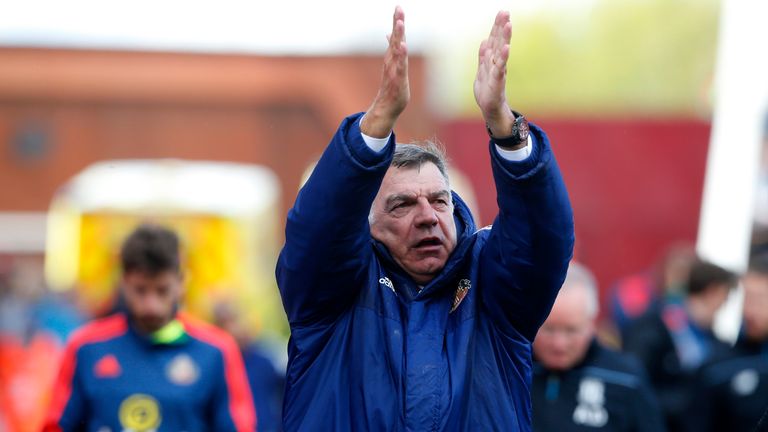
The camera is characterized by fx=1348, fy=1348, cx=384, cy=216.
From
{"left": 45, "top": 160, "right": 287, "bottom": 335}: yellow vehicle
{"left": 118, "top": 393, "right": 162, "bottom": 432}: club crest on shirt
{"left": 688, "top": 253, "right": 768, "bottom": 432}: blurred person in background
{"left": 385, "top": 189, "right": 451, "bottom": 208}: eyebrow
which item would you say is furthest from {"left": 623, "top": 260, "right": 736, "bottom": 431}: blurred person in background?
{"left": 45, "top": 160, "right": 287, "bottom": 335}: yellow vehicle

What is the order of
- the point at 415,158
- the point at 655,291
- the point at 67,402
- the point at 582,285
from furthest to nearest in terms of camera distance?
the point at 655,291 → the point at 582,285 → the point at 67,402 → the point at 415,158

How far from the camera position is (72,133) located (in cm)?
2208

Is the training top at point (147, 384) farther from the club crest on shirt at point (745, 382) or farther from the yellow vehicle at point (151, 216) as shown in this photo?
the yellow vehicle at point (151, 216)

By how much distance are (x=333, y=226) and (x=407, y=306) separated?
367 millimetres

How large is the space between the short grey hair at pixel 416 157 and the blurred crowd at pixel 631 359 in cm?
229

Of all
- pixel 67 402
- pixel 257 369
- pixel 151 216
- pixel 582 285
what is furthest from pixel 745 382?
pixel 151 216

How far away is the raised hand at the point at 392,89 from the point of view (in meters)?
3.58

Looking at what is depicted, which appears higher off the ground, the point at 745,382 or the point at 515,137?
the point at 515,137

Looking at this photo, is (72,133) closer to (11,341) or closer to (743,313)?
(11,341)

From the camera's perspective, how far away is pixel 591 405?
6.25 metres

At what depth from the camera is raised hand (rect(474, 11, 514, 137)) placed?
11.7ft

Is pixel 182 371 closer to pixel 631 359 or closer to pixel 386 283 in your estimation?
pixel 631 359

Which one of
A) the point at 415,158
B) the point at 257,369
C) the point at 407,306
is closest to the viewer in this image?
the point at 407,306

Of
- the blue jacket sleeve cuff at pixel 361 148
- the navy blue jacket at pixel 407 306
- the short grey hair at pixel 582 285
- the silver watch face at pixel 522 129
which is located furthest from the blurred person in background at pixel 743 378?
the blue jacket sleeve cuff at pixel 361 148
